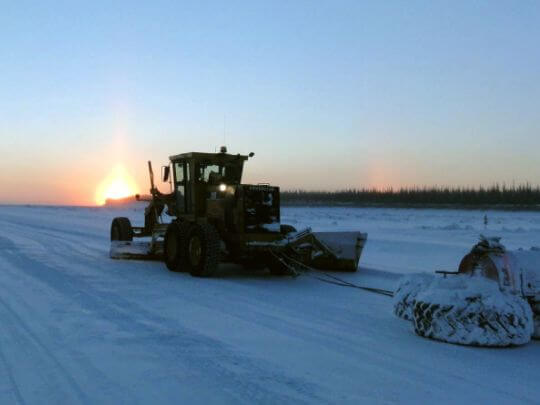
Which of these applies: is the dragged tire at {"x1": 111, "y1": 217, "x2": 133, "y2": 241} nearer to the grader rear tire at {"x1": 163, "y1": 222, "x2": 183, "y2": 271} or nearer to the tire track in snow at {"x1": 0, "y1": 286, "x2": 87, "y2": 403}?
the grader rear tire at {"x1": 163, "y1": 222, "x2": 183, "y2": 271}

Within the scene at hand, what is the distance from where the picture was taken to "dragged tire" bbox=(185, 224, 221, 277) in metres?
11.3

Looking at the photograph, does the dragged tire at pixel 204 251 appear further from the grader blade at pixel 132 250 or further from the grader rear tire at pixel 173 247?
the grader blade at pixel 132 250

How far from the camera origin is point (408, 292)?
23.2ft

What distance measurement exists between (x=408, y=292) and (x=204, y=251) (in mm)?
Answer: 5202

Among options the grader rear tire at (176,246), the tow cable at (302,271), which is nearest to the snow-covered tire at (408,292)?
the tow cable at (302,271)

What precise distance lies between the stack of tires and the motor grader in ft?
17.2

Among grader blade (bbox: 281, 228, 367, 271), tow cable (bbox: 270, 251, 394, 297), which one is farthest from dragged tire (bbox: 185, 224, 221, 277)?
grader blade (bbox: 281, 228, 367, 271)

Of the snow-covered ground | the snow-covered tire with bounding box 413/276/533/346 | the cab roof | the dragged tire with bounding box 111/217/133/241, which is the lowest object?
the snow-covered ground

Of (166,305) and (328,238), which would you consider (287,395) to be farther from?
(328,238)

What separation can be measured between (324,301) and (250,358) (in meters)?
3.48

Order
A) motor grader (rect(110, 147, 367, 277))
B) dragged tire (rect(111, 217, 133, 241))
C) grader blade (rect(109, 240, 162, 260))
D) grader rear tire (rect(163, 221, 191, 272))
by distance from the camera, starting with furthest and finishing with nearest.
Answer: dragged tire (rect(111, 217, 133, 241)), grader blade (rect(109, 240, 162, 260)), grader rear tire (rect(163, 221, 191, 272)), motor grader (rect(110, 147, 367, 277))

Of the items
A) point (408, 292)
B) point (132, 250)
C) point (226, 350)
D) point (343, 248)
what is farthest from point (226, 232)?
point (226, 350)

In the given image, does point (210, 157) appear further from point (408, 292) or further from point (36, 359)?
point (36, 359)

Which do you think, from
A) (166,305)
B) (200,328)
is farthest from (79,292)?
(200,328)
